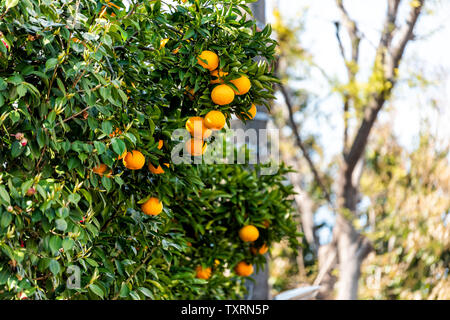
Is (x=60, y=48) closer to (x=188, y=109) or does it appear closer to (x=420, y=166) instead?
(x=188, y=109)

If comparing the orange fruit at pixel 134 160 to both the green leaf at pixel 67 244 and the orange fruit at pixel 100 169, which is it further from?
the green leaf at pixel 67 244

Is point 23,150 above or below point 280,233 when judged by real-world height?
above

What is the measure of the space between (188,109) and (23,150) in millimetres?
638

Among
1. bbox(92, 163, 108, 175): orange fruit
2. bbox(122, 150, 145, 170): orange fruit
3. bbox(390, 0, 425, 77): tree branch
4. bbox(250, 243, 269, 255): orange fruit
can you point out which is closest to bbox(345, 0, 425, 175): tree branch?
bbox(390, 0, 425, 77): tree branch

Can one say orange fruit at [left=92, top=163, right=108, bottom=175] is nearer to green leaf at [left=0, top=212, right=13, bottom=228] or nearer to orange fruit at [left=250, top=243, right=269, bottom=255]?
green leaf at [left=0, top=212, right=13, bottom=228]

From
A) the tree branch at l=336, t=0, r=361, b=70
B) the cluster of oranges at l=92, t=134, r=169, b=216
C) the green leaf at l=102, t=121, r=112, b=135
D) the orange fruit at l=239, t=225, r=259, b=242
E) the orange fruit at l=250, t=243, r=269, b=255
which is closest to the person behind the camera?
the green leaf at l=102, t=121, r=112, b=135

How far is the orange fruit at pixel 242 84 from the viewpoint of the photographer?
182cm

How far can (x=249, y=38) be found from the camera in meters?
1.89

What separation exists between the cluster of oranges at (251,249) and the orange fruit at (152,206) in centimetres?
94

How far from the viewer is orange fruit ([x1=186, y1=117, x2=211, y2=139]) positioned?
1.84 metres

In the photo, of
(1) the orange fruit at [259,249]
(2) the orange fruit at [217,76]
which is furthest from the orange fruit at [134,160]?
(1) the orange fruit at [259,249]

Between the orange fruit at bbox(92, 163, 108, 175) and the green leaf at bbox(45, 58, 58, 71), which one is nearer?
the green leaf at bbox(45, 58, 58, 71)
